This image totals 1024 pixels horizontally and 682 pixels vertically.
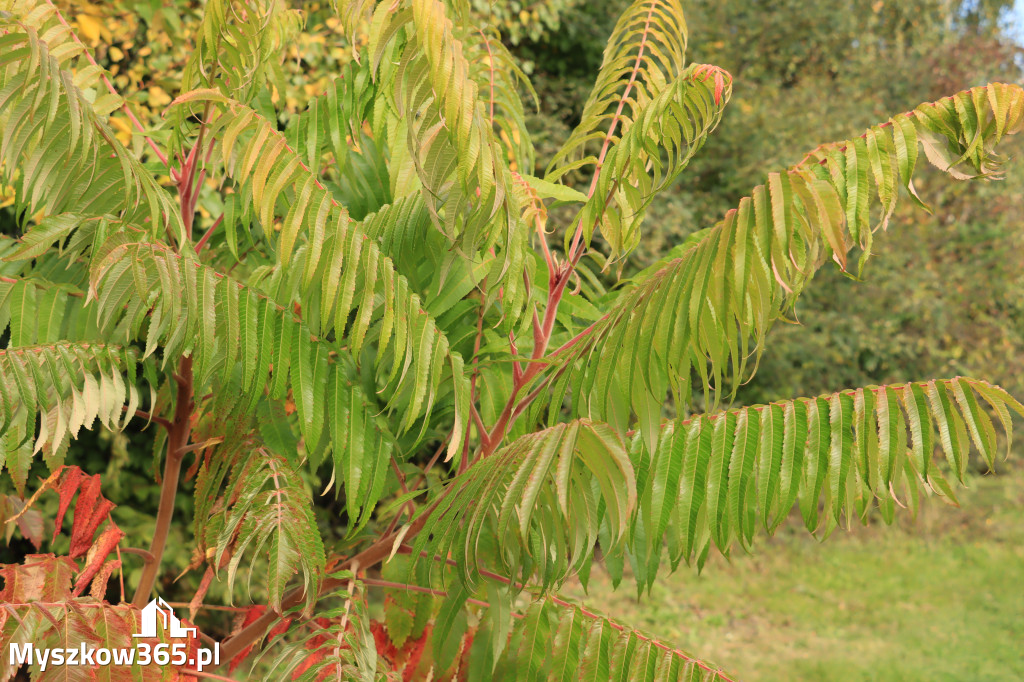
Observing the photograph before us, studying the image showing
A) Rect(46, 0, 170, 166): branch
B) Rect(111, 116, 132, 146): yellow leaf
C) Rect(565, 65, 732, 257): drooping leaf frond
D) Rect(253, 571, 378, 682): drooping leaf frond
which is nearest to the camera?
Rect(253, 571, 378, 682): drooping leaf frond

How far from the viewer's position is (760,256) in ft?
3.13

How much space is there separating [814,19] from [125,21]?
5277 millimetres

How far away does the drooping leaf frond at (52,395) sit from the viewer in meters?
1.21

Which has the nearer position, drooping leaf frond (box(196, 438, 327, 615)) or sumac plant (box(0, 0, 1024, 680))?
sumac plant (box(0, 0, 1024, 680))

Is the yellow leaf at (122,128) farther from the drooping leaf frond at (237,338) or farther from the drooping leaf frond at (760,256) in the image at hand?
→ the drooping leaf frond at (760,256)

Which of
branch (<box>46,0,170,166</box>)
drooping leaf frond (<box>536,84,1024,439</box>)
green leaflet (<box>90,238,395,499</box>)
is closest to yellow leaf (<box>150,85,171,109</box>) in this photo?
branch (<box>46,0,170,166</box>)

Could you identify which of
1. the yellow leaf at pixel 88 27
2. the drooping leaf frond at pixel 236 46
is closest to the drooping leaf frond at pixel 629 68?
the drooping leaf frond at pixel 236 46

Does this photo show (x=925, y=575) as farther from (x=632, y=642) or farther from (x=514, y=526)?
(x=514, y=526)

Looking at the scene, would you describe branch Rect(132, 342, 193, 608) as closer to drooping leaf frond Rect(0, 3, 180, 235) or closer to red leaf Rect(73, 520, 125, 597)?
red leaf Rect(73, 520, 125, 597)

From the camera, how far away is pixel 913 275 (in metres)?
6.38

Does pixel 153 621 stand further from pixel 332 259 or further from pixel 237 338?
pixel 332 259

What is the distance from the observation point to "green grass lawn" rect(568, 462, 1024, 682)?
429 cm

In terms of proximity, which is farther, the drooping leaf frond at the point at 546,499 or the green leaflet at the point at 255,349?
the green leaflet at the point at 255,349

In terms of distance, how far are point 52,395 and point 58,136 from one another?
1.38ft
